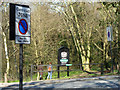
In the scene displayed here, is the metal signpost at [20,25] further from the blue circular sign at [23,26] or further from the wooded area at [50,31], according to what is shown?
the wooded area at [50,31]

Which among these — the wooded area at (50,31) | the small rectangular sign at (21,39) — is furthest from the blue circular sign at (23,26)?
the wooded area at (50,31)

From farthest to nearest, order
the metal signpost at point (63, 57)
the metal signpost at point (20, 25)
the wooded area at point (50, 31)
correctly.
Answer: the wooded area at point (50, 31) → the metal signpost at point (63, 57) → the metal signpost at point (20, 25)

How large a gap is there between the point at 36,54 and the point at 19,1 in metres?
6.47

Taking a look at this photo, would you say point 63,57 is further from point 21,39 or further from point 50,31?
point 21,39

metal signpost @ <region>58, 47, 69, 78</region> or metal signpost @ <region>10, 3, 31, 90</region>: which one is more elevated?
metal signpost @ <region>10, 3, 31, 90</region>

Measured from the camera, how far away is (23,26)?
24.3ft

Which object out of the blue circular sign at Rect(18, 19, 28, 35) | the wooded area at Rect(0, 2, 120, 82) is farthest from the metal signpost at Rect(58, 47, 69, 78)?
the blue circular sign at Rect(18, 19, 28, 35)

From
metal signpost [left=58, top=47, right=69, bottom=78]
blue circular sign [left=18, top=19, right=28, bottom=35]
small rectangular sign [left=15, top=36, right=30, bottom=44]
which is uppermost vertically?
blue circular sign [left=18, top=19, right=28, bottom=35]

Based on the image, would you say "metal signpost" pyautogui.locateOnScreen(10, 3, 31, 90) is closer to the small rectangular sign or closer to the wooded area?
the small rectangular sign

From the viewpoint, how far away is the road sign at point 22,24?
24.0ft

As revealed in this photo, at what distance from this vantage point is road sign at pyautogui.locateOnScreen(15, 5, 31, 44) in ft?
24.0

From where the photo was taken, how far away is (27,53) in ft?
90.8

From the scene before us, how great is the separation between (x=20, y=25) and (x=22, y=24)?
0.28ft

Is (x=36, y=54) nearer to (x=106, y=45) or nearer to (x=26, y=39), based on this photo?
(x=106, y=45)
